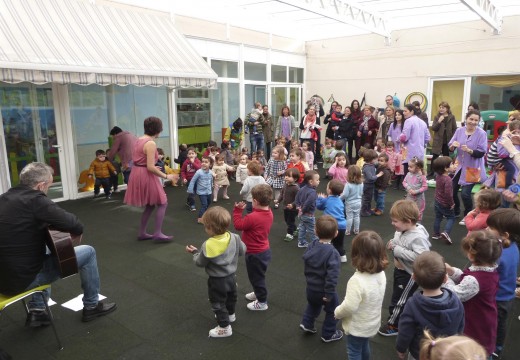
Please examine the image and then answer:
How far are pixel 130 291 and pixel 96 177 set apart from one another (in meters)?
4.34

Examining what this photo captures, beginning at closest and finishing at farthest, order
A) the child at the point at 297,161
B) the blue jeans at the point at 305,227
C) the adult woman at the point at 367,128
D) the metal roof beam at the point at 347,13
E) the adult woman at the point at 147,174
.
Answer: the blue jeans at the point at 305,227 → the adult woman at the point at 147,174 → the child at the point at 297,161 → the metal roof beam at the point at 347,13 → the adult woman at the point at 367,128

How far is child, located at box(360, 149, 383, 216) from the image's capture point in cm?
630

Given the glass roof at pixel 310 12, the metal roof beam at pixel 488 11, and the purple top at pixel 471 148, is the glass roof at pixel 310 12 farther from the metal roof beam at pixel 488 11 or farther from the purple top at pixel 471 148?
the purple top at pixel 471 148

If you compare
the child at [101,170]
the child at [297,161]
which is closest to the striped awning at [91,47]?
the child at [101,170]

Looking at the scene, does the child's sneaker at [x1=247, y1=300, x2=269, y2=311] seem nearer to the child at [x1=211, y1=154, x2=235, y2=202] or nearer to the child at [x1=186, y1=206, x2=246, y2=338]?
the child at [x1=186, y1=206, x2=246, y2=338]

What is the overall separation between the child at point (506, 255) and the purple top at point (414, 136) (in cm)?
535

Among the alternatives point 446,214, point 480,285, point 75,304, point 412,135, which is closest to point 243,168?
point 412,135

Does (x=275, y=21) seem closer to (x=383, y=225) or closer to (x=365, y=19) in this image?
(x=365, y=19)

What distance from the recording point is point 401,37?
453 inches

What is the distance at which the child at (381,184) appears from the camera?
6.66 meters

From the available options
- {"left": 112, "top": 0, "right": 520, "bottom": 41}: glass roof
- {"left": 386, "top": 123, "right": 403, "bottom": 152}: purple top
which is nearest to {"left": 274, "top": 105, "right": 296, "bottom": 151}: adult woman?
{"left": 112, "top": 0, "right": 520, "bottom": 41}: glass roof

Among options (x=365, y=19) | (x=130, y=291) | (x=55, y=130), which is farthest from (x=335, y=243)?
(x=365, y=19)

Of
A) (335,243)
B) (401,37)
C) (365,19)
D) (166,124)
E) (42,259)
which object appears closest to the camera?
(42,259)

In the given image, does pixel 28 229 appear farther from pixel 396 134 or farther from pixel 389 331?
pixel 396 134
